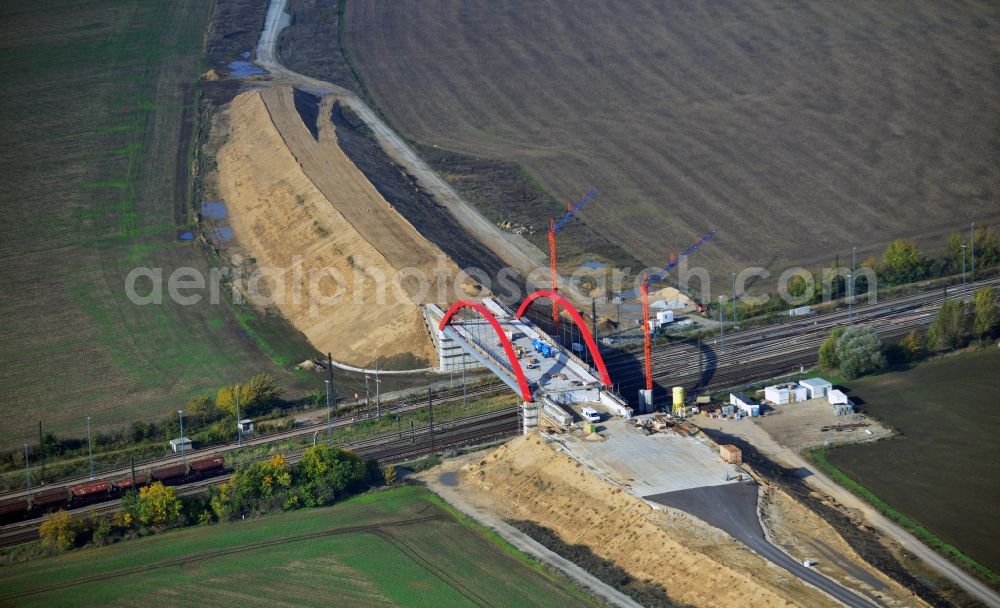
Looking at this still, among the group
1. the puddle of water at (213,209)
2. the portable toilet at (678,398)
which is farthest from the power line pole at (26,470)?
the puddle of water at (213,209)

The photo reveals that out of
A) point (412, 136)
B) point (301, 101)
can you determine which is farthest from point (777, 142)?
point (301, 101)

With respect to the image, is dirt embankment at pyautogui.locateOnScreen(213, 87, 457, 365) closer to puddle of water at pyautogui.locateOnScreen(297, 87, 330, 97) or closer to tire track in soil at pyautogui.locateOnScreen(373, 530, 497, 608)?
puddle of water at pyautogui.locateOnScreen(297, 87, 330, 97)

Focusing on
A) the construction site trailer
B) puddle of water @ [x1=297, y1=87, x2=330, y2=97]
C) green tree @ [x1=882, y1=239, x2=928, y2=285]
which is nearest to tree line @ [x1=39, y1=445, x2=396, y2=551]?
the construction site trailer

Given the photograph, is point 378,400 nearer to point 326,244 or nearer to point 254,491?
point 254,491

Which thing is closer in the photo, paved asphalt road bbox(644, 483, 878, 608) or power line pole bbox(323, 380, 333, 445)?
paved asphalt road bbox(644, 483, 878, 608)

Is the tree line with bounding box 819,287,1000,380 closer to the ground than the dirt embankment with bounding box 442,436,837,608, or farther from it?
farther from it
